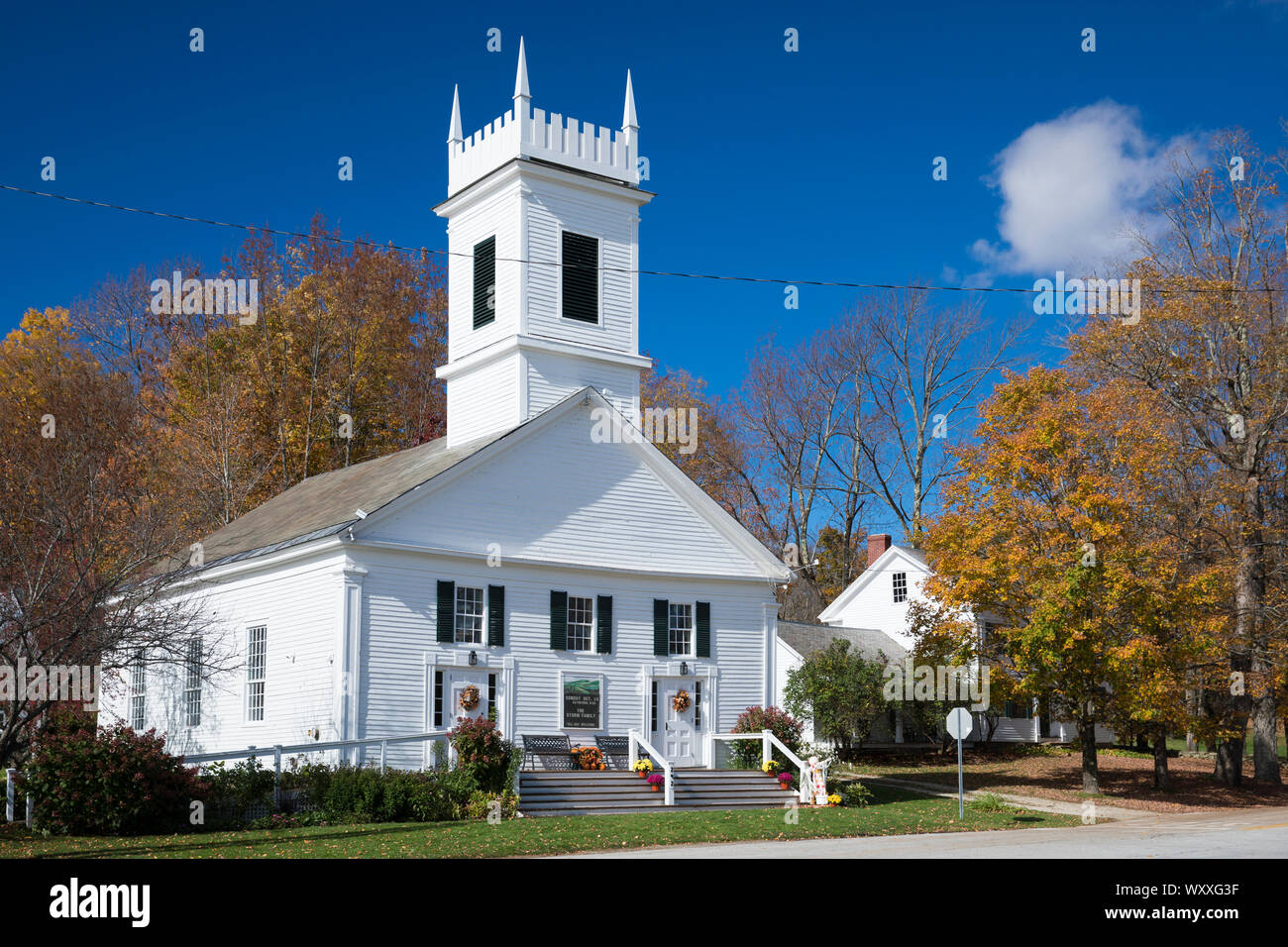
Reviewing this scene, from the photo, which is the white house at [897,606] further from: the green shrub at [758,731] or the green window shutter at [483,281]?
the green window shutter at [483,281]

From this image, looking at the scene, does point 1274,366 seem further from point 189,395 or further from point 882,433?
point 189,395

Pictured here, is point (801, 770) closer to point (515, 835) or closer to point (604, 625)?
point (604, 625)

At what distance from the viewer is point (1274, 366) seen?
116 ft

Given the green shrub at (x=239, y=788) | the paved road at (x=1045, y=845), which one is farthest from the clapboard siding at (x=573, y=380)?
the paved road at (x=1045, y=845)

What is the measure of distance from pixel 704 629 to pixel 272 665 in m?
9.69

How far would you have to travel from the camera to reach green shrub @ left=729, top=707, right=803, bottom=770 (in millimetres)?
29422

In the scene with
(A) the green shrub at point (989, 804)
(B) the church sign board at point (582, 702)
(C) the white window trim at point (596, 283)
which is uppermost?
(C) the white window trim at point (596, 283)

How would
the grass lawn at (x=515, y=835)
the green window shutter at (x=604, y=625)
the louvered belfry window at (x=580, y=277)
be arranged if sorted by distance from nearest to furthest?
the grass lawn at (x=515, y=835) → the green window shutter at (x=604, y=625) → the louvered belfry window at (x=580, y=277)

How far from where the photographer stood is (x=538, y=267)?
31.0 meters

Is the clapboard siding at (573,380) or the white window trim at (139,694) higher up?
the clapboard siding at (573,380)

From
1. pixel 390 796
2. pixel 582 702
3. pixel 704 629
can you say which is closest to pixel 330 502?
pixel 582 702

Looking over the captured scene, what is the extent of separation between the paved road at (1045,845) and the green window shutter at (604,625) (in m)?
8.67

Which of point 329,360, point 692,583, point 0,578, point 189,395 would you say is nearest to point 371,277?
point 329,360

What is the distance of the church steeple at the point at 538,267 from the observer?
101 ft
